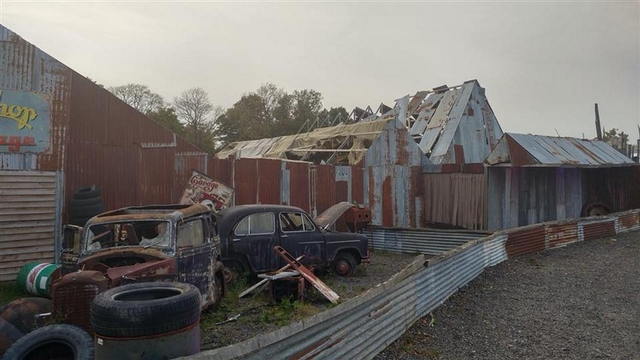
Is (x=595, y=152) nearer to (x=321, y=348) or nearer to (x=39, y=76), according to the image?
(x=321, y=348)

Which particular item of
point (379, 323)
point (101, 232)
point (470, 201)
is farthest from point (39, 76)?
point (470, 201)

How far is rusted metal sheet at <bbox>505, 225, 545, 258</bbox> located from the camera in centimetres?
1255

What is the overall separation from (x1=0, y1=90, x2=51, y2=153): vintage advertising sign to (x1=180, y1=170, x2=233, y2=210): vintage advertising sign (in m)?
3.46

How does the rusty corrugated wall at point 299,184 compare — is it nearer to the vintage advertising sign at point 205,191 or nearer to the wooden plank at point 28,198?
the vintage advertising sign at point 205,191

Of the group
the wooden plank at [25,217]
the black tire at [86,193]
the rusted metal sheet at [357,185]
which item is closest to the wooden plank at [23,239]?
the wooden plank at [25,217]

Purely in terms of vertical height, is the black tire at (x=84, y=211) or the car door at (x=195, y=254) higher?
the black tire at (x=84, y=211)

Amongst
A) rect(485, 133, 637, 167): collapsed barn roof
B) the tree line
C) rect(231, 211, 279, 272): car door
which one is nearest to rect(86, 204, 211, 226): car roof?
rect(231, 211, 279, 272): car door

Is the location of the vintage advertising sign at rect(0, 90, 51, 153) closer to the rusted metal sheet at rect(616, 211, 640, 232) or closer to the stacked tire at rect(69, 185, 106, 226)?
the stacked tire at rect(69, 185, 106, 226)

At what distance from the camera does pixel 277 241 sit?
930 cm

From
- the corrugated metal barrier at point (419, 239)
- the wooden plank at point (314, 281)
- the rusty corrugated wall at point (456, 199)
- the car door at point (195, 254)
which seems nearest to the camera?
the car door at point (195, 254)

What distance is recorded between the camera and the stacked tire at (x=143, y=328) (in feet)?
12.6

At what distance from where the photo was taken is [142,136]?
441 inches

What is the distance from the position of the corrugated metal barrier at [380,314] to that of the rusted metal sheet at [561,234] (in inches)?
56.6

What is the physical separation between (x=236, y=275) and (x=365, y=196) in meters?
8.12
